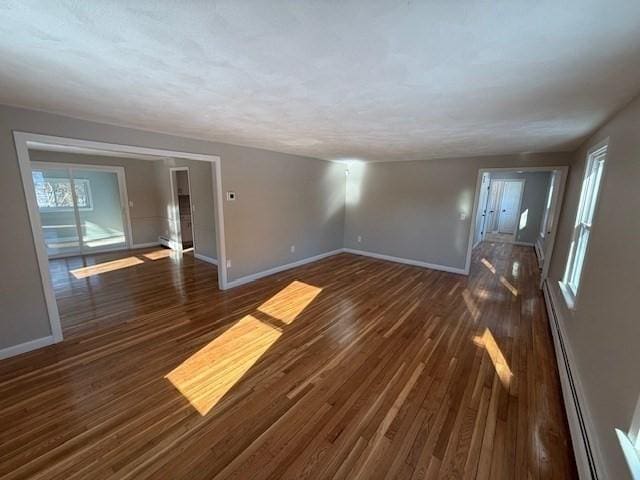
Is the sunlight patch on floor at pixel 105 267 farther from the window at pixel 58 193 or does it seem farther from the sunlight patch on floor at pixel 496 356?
the sunlight patch on floor at pixel 496 356

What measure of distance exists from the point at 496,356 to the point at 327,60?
9.97 ft

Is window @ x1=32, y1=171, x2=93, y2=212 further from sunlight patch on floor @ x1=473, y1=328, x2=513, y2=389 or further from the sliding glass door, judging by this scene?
sunlight patch on floor @ x1=473, y1=328, x2=513, y2=389

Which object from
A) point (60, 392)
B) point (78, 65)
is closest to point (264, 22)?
point (78, 65)

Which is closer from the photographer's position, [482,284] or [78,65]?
[78,65]

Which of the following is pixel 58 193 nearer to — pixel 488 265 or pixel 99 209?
pixel 99 209

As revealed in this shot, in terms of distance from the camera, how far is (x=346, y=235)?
682 cm

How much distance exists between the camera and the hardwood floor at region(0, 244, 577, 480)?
5.16 ft

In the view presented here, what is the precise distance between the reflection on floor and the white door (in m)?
9.89

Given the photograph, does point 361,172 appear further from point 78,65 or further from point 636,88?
point 78,65

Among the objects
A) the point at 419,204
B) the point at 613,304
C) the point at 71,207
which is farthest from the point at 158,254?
the point at 613,304

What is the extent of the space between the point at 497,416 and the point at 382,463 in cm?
99

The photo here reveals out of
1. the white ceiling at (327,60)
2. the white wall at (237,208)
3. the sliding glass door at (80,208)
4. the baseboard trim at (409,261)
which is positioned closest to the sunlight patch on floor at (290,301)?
the white wall at (237,208)

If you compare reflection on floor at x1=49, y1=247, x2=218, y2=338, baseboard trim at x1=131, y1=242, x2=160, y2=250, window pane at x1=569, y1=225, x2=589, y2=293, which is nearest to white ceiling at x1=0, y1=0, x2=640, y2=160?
window pane at x1=569, y1=225, x2=589, y2=293

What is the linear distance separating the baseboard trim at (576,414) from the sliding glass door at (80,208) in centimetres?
842
